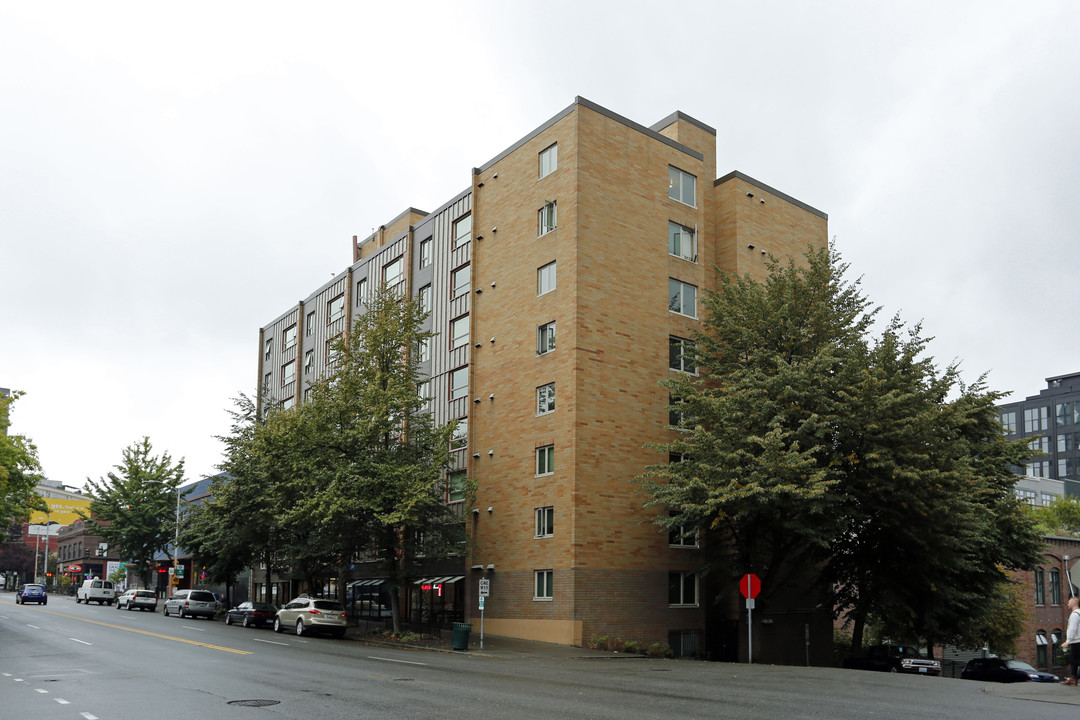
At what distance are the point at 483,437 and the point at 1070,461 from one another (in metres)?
104

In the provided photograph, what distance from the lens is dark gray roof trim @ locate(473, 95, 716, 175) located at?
123 ft

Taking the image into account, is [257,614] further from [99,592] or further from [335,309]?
[99,592]

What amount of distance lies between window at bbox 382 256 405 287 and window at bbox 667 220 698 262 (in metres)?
15.2

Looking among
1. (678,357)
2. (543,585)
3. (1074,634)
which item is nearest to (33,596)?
(543,585)

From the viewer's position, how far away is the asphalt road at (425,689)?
44.0 ft

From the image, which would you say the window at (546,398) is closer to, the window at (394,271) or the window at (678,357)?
the window at (678,357)

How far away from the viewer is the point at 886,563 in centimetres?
3428

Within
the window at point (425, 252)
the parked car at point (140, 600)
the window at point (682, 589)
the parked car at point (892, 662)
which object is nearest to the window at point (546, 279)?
the window at point (425, 252)

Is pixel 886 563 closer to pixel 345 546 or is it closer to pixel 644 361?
pixel 644 361

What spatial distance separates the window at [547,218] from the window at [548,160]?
4.56 feet

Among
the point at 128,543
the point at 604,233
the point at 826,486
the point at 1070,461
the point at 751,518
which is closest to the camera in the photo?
the point at 826,486

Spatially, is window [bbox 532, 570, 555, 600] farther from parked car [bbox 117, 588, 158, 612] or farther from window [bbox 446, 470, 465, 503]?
parked car [bbox 117, 588, 158, 612]

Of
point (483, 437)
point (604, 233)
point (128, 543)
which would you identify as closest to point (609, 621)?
point (483, 437)

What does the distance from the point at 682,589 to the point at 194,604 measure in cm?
2847
